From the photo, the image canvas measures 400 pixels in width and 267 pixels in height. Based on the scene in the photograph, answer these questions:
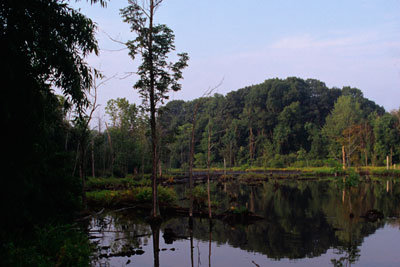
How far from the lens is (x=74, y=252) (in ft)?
27.7

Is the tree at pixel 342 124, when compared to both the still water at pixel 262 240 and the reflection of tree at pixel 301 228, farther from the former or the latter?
the still water at pixel 262 240

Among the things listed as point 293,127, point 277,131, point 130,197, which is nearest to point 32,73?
point 130,197

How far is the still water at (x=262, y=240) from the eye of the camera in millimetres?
10633

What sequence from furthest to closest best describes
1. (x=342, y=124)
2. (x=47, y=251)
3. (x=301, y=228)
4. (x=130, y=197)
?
(x=342, y=124)
(x=130, y=197)
(x=301, y=228)
(x=47, y=251)

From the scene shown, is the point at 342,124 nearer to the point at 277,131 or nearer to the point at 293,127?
the point at 293,127

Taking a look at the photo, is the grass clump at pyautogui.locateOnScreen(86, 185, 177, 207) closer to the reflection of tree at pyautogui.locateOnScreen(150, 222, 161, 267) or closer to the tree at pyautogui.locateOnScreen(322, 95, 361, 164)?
the reflection of tree at pyautogui.locateOnScreen(150, 222, 161, 267)

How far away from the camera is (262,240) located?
509 inches

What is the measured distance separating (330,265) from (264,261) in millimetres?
1919

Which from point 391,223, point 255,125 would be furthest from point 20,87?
point 255,125

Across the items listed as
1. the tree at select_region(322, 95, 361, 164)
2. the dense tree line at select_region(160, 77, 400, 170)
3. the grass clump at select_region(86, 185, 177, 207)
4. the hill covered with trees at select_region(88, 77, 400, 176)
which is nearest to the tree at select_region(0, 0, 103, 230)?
the grass clump at select_region(86, 185, 177, 207)

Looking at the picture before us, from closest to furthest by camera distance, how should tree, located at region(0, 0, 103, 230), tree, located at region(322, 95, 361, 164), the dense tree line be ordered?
tree, located at region(0, 0, 103, 230) → the dense tree line → tree, located at region(322, 95, 361, 164)

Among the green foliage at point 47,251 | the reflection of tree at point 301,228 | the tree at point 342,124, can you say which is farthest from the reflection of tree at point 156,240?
the tree at point 342,124

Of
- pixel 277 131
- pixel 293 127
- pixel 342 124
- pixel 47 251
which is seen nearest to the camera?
pixel 47 251

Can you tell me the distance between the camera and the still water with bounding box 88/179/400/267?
10.6 meters
